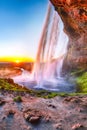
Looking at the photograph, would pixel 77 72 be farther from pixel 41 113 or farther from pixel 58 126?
pixel 58 126

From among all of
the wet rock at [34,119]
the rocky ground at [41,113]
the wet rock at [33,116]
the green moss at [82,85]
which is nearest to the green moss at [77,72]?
the green moss at [82,85]

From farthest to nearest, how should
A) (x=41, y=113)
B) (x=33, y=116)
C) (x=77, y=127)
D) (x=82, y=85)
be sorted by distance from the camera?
(x=82, y=85) → (x=41, y=113) → (x=33, y=116) → (x=77, y=127)

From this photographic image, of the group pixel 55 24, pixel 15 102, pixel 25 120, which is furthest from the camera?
pixel 55 24

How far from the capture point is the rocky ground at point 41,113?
367 inches

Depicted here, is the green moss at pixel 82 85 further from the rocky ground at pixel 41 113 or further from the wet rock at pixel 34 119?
the wet rock at pixel 34 119

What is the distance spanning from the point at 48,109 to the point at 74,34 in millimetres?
25680

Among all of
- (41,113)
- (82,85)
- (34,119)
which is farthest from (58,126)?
(82,85)

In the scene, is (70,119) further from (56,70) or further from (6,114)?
(56,70)

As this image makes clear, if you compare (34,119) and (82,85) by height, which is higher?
(34,119)

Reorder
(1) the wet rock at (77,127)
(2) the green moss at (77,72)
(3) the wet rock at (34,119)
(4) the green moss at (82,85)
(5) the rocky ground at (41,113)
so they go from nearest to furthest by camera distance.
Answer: (1) the wet rock at (77,127) < (5) the rocky ground at (41,113) < (3) the wet rock at (34,119) < (4) the green moss at (82,85) < (2) the green moss at (77,72)

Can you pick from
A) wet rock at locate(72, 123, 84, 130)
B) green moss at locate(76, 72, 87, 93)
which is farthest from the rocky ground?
green moss at locate(76, 72, 87, 93)

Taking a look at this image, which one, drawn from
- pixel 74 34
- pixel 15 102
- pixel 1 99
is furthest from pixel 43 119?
pixel 74 34

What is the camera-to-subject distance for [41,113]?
10.4 metres

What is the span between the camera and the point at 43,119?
983 centimetres
